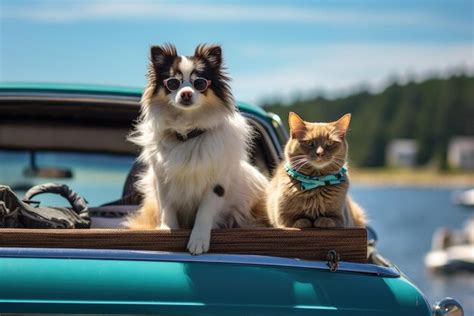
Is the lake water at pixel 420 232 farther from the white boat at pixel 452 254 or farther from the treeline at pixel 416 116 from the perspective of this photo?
the treeline at pixel 416 116

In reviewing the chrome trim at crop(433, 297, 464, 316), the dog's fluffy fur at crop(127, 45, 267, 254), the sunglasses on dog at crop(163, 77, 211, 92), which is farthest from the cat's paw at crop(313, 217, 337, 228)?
the sunglasses on dog at crop(163, 77, 211, 92)

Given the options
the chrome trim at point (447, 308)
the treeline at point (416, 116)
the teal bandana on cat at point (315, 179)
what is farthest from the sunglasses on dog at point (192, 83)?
the treeline at point (416, 116)

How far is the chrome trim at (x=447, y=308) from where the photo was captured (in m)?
3.39

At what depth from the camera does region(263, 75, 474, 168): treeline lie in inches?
4670

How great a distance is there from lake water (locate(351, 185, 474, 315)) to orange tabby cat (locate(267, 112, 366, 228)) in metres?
1.30

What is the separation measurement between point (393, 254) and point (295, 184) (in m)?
44.8

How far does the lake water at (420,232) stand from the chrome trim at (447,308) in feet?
5.22

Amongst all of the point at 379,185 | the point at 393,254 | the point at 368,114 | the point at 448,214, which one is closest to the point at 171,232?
the point at 393,254

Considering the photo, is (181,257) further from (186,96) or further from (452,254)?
(452,254)

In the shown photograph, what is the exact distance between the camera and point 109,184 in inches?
222

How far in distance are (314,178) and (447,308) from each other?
822 millimetres

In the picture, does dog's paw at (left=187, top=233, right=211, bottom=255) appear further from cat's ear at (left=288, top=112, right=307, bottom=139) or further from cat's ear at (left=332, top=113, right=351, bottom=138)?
cat's ear at (left=332, top=113, right=351, bottom=138)

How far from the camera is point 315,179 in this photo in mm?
3725

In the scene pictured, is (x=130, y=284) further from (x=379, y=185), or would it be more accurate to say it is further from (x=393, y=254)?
(x=379, y=185)
